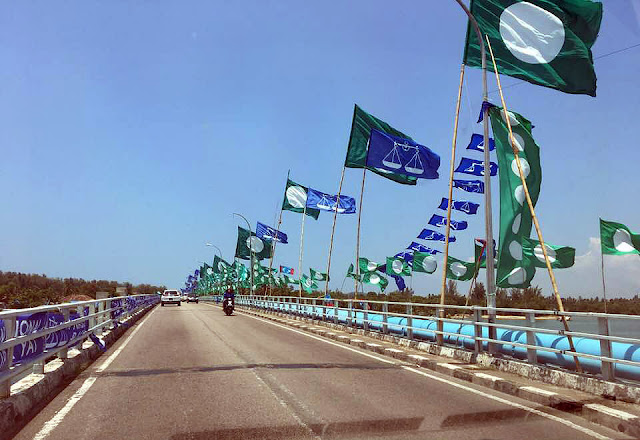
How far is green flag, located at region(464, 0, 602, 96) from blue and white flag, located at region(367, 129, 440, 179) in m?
8.36

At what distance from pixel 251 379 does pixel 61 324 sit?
377 cm

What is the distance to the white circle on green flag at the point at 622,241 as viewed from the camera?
19266mm

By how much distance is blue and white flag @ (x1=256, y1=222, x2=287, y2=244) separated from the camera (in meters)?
47.9

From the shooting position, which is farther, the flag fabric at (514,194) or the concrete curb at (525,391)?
the flag fabric at (514,194)

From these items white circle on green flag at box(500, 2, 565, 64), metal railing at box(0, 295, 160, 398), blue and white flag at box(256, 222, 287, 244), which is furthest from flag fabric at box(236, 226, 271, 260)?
white circle on green flag at box(500, 2, 565, 64)

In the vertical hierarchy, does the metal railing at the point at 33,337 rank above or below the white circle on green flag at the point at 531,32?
below

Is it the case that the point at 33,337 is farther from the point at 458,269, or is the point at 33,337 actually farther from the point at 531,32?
the point at 458,269

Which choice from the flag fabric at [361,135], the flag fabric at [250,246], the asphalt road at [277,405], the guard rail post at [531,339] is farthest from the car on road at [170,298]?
the guard rail post at [531,339]

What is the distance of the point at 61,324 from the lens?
33.3ft

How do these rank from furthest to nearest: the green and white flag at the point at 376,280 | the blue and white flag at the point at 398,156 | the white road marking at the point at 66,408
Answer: the green and white flag at the point at 376,280
the blue and white flag at the point at 398,156
the white road marking at the point at 66,408

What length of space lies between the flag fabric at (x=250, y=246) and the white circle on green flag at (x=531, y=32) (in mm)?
41224

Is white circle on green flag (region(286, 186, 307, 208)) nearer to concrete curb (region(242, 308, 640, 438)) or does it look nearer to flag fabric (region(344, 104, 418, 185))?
flag fabric (region(344, 104, 418, 185))

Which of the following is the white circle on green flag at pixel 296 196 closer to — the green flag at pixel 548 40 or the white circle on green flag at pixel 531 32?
the green flag at pixel 548 40

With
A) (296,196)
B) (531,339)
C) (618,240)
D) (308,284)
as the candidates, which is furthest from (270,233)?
(531,339)
